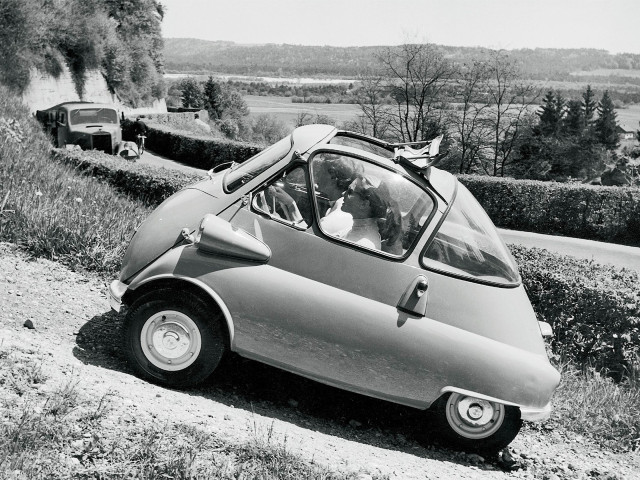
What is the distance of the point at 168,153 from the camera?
113ft

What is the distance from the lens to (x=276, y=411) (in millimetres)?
4840

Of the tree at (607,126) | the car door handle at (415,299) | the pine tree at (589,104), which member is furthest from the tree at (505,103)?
the car door handle at (415,299)

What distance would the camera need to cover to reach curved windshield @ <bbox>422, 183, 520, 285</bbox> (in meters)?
4.59

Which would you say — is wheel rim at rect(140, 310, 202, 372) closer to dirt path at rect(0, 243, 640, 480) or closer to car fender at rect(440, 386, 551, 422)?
dirt path at rect(0, 243, 640, 480)

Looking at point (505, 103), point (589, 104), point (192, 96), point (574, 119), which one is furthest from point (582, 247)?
point (589, 104)

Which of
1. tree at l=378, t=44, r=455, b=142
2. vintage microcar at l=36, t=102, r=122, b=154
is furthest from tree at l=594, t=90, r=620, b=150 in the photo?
vintage microcar at l=36, t=102, r=122, b=154

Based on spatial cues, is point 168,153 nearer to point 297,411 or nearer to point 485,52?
point 297,411

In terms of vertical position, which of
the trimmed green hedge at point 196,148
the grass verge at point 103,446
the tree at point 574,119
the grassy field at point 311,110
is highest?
the grass verge at point 103,446

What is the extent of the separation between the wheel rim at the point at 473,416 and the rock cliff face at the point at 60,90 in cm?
3040

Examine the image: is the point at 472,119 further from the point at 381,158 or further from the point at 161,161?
the point at 381,158

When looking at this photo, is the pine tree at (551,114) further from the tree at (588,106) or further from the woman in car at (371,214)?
the woman in car at (371,214)

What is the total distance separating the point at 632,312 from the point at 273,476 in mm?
4936

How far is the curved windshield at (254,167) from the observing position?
193 inches

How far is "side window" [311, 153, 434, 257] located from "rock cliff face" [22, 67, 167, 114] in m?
29.5
